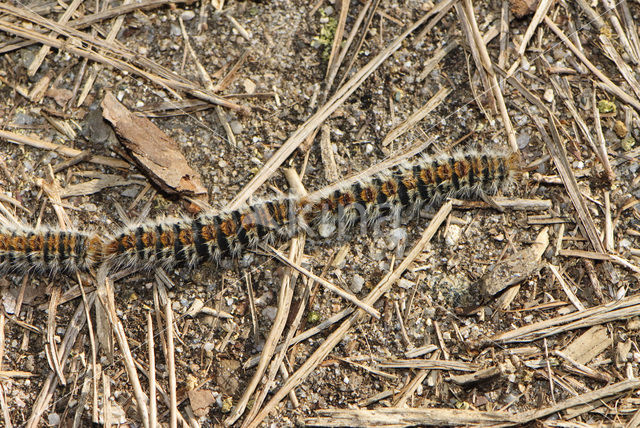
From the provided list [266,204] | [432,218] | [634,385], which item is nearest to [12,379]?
[266,204]

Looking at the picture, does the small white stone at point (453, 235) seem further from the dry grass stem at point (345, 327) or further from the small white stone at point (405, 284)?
the small white stone at point (405, 284)

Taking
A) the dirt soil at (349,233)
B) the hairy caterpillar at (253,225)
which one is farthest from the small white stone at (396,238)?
the hairy caterpillar at (253,225)

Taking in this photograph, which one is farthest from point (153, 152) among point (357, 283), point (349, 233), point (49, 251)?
point (357, 283)

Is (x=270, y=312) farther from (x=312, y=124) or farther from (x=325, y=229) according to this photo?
(x=312, y=124)

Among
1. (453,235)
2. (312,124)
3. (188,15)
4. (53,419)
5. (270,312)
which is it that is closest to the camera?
(53,419)

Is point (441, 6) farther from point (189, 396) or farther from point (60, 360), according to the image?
point (60, 360)

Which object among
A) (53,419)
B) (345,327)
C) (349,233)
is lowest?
(53,419)
